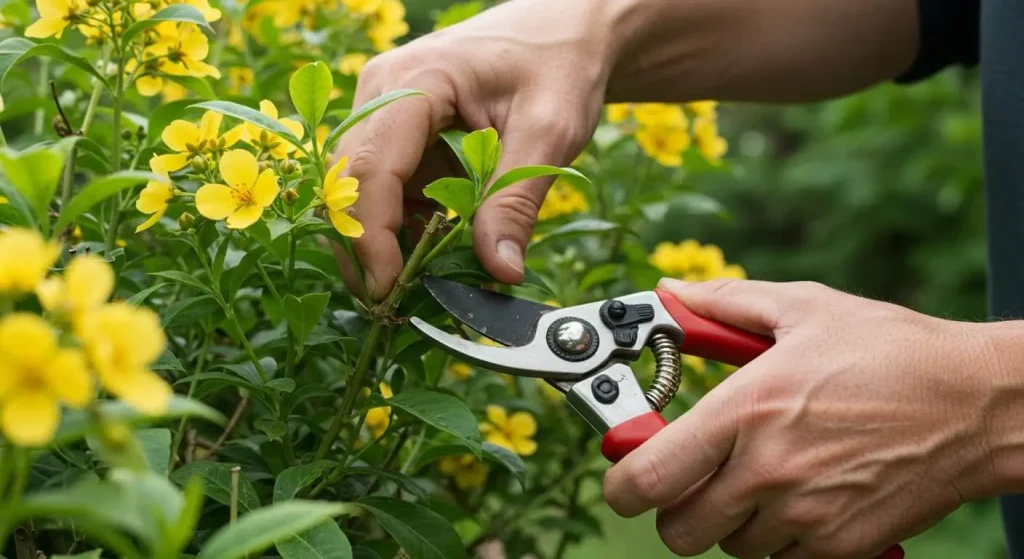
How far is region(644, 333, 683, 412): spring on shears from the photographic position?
1024 millimetres

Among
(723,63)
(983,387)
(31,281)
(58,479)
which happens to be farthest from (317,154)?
(723,63)

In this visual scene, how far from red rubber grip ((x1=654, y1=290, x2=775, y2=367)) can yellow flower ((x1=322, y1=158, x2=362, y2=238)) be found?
34 cm

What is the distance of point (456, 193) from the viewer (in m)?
0.90

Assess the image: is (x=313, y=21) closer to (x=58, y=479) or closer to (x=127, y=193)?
(x=127, y=193)

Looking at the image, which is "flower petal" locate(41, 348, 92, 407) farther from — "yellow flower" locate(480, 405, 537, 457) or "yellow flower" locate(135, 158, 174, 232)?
"yellow flower" locate(480, 405, 537, 457)

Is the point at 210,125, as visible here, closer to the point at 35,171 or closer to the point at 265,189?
the point at 265,189

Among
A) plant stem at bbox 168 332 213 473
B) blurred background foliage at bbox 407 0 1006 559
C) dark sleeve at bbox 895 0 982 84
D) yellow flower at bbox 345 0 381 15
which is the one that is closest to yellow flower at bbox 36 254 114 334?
plant stem at bbox 168 332 213 473

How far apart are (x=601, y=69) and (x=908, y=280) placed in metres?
3.94

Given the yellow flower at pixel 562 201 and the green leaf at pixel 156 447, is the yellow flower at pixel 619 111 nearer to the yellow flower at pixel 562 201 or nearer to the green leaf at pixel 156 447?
the yellow flower at pixel 562 201

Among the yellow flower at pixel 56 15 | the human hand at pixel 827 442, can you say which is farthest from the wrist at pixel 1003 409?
the yellow flower at pixel 56 15

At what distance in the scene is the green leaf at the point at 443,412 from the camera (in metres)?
0.86

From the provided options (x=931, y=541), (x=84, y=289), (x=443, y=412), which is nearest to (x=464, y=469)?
(x=443, y=412)

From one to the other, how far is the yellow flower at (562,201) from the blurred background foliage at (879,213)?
5.76ft

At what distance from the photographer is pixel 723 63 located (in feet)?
5.14
